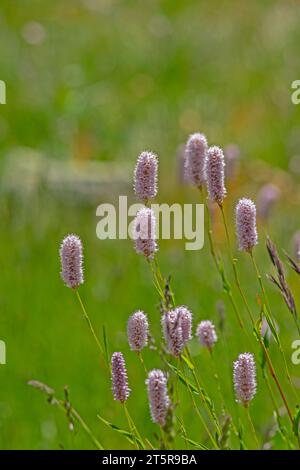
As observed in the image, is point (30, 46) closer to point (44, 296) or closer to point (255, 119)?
point (255, 119)

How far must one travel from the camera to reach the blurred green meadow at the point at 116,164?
3896mm

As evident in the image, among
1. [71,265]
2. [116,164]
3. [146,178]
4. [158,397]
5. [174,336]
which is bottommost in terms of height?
[158,397]

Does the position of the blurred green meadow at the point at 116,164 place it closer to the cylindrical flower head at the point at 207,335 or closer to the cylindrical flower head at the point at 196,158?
the cylindrical flower head at the point at 207,335

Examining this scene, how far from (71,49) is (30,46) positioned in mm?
404

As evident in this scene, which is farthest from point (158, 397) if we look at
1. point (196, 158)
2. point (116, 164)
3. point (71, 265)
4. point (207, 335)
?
point (116, 164)

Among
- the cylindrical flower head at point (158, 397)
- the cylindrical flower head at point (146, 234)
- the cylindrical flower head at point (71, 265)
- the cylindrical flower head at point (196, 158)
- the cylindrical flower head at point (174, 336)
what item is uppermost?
the cylindrical flower head at point (196, 158)

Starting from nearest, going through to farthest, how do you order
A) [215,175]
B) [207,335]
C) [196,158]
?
[215,175] → [196,158] → [207,335]

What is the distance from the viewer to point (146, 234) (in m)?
1.93

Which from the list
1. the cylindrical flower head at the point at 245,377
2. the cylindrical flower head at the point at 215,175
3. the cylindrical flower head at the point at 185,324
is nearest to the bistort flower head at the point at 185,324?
the cylindrical flower head at the point at 185,324

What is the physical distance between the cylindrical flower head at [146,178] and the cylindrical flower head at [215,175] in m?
0.11

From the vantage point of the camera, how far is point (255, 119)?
786cm

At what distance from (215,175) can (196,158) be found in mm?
159

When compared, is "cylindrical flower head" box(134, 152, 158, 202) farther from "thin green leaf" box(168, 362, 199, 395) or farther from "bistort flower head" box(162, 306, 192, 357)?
"thin green leaf" box(168, 362, 199, 395)

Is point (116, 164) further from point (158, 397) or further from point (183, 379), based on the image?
point (158, 397)
